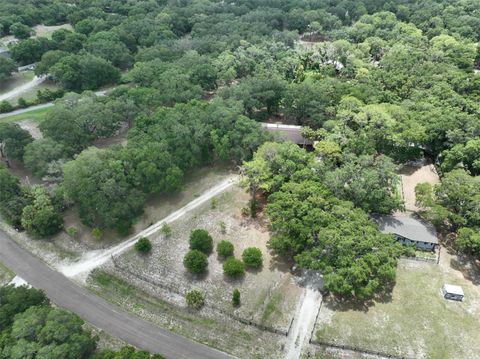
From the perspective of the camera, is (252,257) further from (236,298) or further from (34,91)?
(34,91)

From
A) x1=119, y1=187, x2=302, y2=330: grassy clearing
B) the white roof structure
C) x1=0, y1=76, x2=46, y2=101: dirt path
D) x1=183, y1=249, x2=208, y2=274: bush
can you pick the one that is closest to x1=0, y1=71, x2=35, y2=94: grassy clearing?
x1=0, y1=76, x2=46, y2=101: dirt path

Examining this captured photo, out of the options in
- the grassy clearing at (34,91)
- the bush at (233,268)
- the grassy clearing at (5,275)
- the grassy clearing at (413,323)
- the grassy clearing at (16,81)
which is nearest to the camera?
the grassy clearing at (413,323)

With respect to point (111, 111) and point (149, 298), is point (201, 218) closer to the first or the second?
point (149, 298)

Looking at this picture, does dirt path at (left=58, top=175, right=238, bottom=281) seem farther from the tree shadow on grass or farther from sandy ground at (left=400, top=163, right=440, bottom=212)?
the tree shadow on grass

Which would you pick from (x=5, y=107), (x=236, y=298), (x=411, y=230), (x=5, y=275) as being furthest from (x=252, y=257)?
(x=5, y=107)

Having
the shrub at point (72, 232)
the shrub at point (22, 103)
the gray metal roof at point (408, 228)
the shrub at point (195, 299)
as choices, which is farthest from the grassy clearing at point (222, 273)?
the shrub at point (22, 103)

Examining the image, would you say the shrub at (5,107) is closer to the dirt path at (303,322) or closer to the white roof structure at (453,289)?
the dirt path at (303,322)
